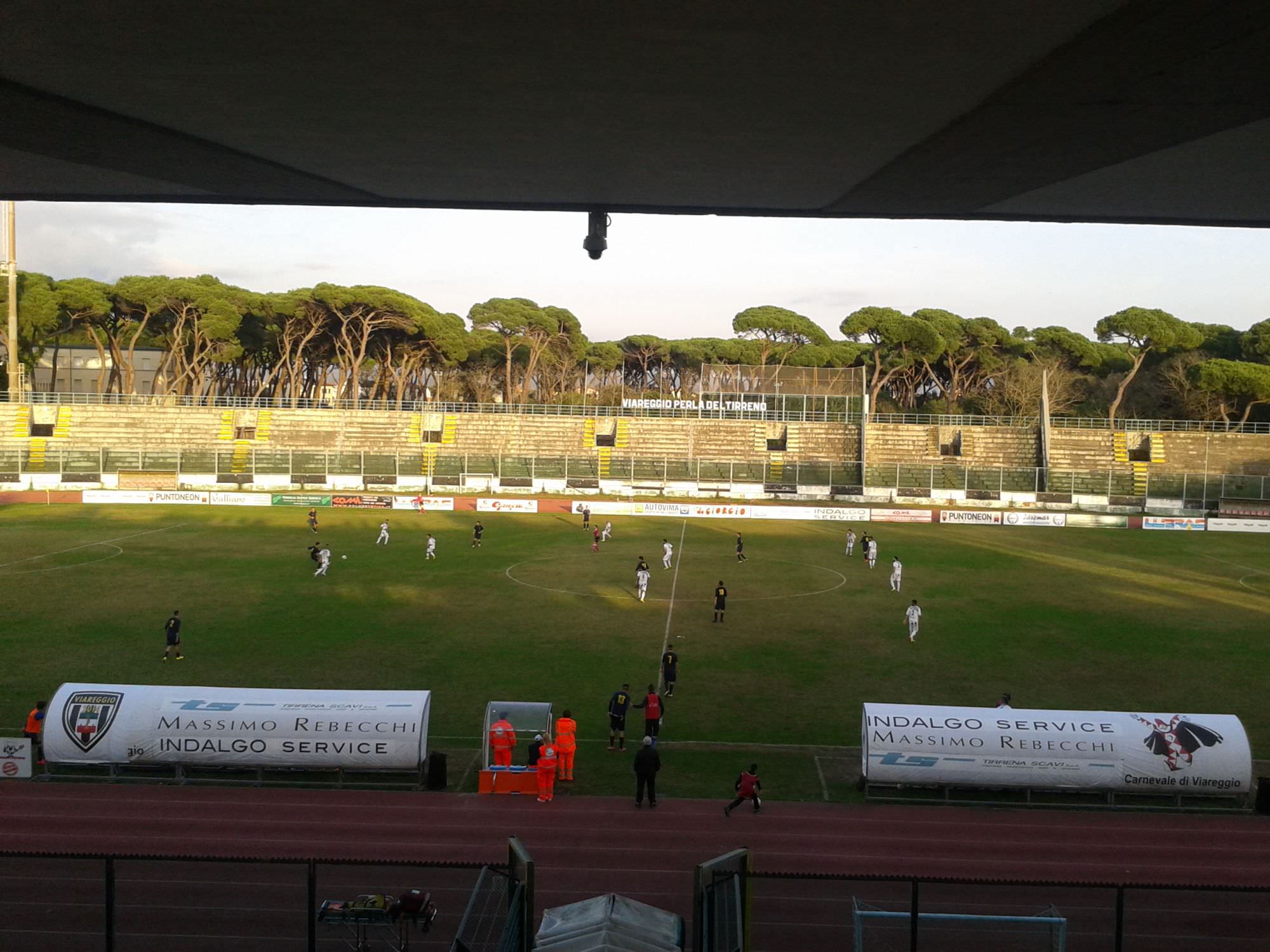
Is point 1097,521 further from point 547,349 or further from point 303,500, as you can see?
point 547,349

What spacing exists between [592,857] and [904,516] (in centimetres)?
3678

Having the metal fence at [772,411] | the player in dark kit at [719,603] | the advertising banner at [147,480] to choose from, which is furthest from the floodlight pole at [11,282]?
the player in dark kit at [719,603]

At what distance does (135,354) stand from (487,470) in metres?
64.7

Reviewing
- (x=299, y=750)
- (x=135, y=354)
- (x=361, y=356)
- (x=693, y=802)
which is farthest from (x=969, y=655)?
(x=135, y=354)

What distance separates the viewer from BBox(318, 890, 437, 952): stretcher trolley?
8.62 metres

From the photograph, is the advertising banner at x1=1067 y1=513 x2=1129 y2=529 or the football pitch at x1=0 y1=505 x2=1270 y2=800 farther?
the advertising banner at x1=1067 y1=513 x2=1129 y2=529

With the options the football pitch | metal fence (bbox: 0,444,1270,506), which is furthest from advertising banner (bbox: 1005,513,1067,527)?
the football pitch

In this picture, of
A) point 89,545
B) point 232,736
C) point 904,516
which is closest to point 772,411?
point 904,516

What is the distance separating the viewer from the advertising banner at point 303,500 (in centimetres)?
4738

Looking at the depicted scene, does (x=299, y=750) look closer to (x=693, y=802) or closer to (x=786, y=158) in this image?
(x=693, y=802)

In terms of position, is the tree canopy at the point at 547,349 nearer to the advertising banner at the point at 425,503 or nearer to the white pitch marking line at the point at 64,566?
the advertising banner at the point at 425,503

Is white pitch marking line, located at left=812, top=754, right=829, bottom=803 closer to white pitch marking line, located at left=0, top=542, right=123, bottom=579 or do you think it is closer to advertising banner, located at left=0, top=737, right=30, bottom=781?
advertising banner, located at left=0, top=737, right=30, bottom=781

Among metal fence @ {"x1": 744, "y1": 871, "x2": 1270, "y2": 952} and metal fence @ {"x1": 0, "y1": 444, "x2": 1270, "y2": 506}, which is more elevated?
metal fence @ {"x1": 0, "y1": 444, "x2": 1270, "y2": 506}

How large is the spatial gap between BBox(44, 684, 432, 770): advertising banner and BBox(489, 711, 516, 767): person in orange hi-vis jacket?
1.04 m
